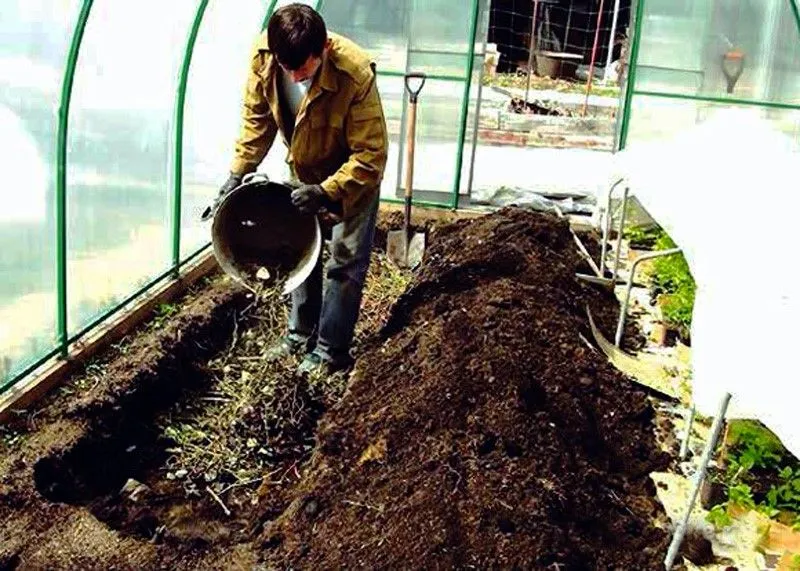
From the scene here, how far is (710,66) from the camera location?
27.6ft

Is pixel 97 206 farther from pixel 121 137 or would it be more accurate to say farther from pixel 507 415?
pixel 507 415

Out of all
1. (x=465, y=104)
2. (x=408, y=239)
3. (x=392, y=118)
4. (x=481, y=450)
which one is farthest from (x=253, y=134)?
(x=465, y=104)

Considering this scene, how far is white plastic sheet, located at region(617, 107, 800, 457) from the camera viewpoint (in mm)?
3283

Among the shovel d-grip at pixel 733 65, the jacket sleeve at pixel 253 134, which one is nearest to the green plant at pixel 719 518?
the jacket sleeve at pixel 253 134

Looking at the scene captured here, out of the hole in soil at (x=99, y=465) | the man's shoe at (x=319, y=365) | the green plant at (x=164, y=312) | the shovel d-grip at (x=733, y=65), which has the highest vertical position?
the shovel d-grip at (x=733, y=65)

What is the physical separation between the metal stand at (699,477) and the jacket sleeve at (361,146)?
2122mm

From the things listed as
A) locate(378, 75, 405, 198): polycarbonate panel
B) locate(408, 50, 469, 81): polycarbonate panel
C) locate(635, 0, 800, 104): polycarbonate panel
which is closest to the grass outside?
locate(635, 0, 800, 104): polycarbonate panel

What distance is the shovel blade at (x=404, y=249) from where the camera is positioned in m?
7.56

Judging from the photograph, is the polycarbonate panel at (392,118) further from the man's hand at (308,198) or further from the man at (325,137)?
the man's hand at (308,198)

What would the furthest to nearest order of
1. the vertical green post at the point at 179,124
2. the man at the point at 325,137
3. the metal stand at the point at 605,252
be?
the metal stand at the point at 605,252, the vertical green post at the point at 179,124, the man at the point at 325,137

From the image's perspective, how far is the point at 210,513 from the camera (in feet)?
14.7

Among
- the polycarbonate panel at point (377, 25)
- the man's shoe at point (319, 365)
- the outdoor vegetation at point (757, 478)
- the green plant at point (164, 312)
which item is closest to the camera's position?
the outdoor vegetation at point (757, 478)

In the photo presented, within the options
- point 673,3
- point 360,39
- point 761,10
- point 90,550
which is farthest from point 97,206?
point 761,10

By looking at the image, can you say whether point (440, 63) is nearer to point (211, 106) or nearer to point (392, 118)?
point (392, 118)
